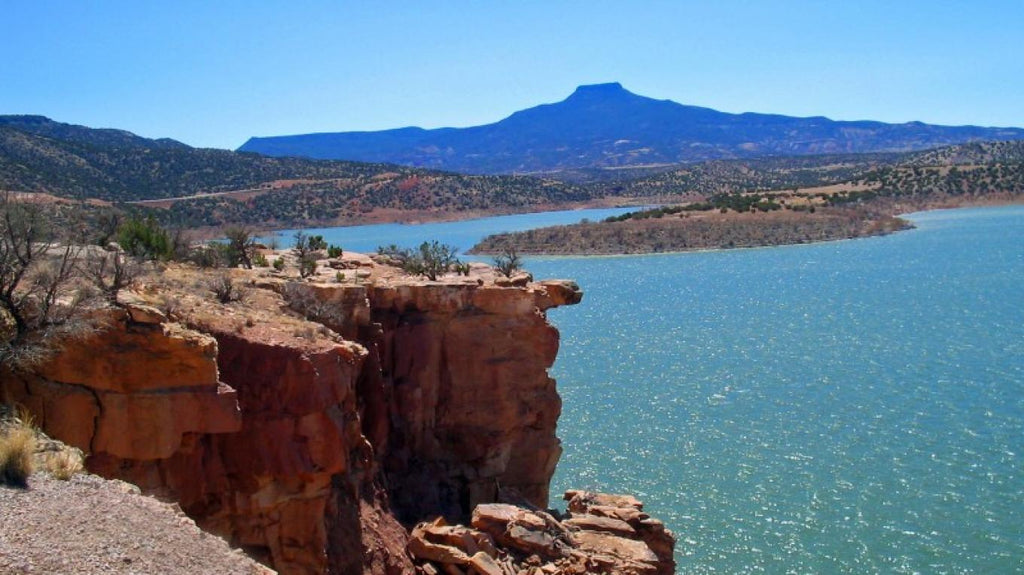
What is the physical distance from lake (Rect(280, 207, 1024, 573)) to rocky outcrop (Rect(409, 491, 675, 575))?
2.90 m

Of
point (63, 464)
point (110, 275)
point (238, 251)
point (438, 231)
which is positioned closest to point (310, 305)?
point (110, 275)

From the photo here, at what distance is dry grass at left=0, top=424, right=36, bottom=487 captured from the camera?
8.18 meters

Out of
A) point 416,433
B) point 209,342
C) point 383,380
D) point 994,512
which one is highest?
point 209,342

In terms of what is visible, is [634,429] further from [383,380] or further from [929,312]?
[929,312]

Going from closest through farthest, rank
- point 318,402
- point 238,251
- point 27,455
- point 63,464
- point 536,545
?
1. point 27,455
2. point 63,464
3. point 318,402
4. point 536,545
5. point 238,251

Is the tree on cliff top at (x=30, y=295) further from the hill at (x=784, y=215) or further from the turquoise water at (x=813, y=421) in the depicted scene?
the hill at (x=784, y=215)

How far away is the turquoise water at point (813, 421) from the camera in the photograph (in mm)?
19359

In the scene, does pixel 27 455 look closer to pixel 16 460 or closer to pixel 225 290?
pixel 16 460

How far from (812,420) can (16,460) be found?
23.2 metres

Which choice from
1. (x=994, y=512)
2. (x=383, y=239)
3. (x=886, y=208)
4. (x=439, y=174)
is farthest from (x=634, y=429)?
(x=439, y=174)

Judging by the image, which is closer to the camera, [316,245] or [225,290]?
[225,290]

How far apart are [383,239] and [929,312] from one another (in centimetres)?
5913

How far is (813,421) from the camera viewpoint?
89.3 ft

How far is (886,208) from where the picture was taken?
111 meters
